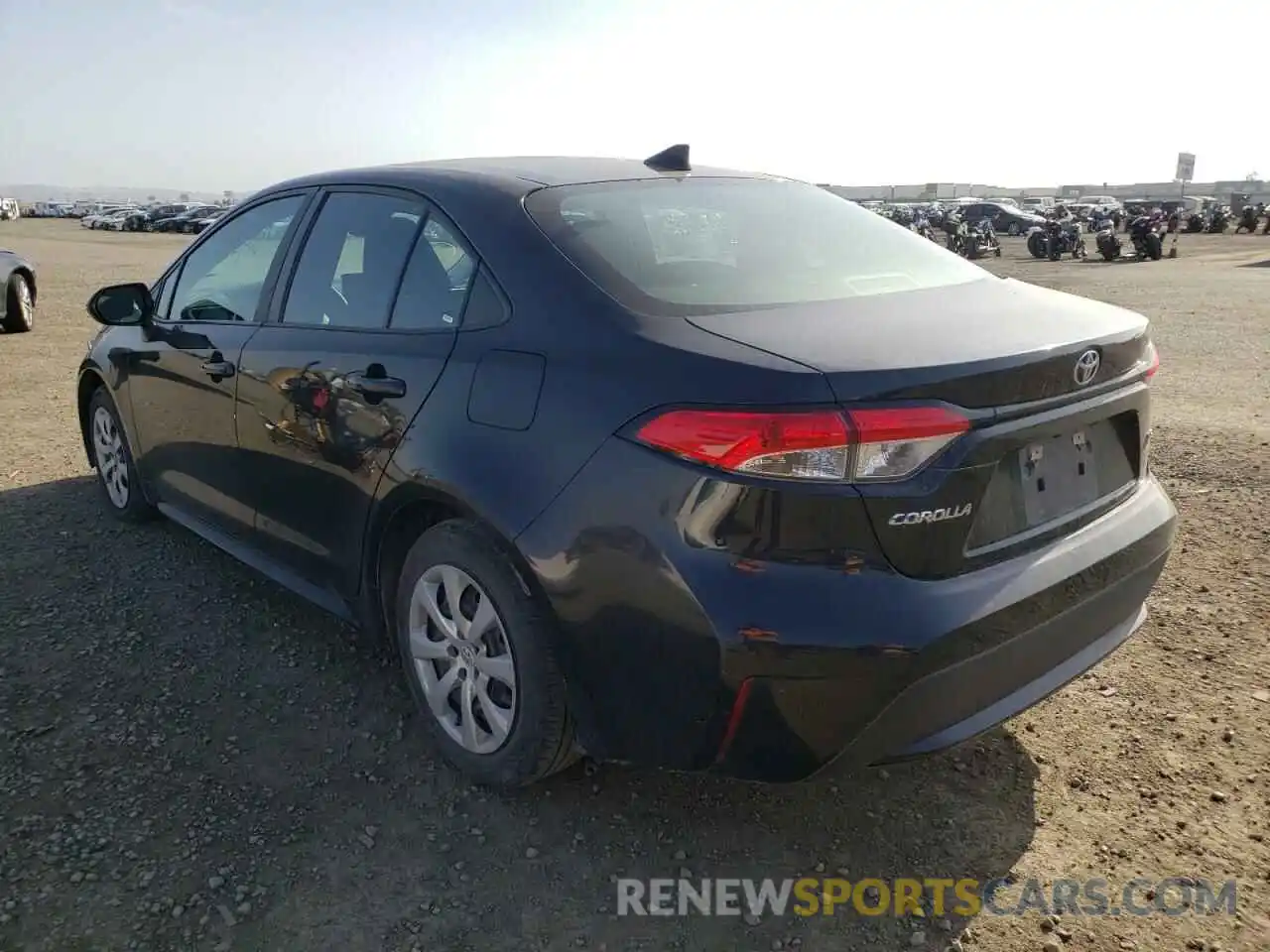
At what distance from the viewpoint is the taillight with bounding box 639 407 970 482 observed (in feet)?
6.36

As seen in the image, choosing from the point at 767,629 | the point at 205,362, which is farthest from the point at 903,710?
the point at 205,362

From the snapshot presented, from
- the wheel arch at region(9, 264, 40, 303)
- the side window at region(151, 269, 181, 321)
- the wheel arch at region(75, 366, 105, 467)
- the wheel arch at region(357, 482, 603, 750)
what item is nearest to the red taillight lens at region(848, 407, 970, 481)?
the wheel arch at region(357, 482, 603, 750)

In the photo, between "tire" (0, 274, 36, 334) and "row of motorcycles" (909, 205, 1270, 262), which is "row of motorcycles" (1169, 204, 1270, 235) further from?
"tire" (0, 274, 36, 334)

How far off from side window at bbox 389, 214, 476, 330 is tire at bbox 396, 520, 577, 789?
59 centimetres

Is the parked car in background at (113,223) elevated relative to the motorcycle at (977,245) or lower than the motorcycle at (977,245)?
elevated

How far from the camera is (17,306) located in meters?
11.2

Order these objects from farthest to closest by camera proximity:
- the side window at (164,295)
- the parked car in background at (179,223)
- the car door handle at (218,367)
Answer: the parked car in background at (179,223) < the side window at (164,295) < the car door handle at (218,367)

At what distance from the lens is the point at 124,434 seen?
→ 4594 millimetres

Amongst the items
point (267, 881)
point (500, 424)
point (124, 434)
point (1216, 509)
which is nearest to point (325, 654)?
point (267, 881)

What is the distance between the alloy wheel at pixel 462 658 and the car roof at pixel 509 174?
1.14m

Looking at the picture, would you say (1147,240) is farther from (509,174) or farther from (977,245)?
(509,174)

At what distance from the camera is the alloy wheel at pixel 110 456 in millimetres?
4762

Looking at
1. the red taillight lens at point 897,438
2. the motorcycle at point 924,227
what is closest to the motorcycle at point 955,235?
the motorcycle at point 924,227

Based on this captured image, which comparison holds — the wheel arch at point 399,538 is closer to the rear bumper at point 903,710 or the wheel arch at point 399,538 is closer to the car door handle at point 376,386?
the car door handle at point 376,386
